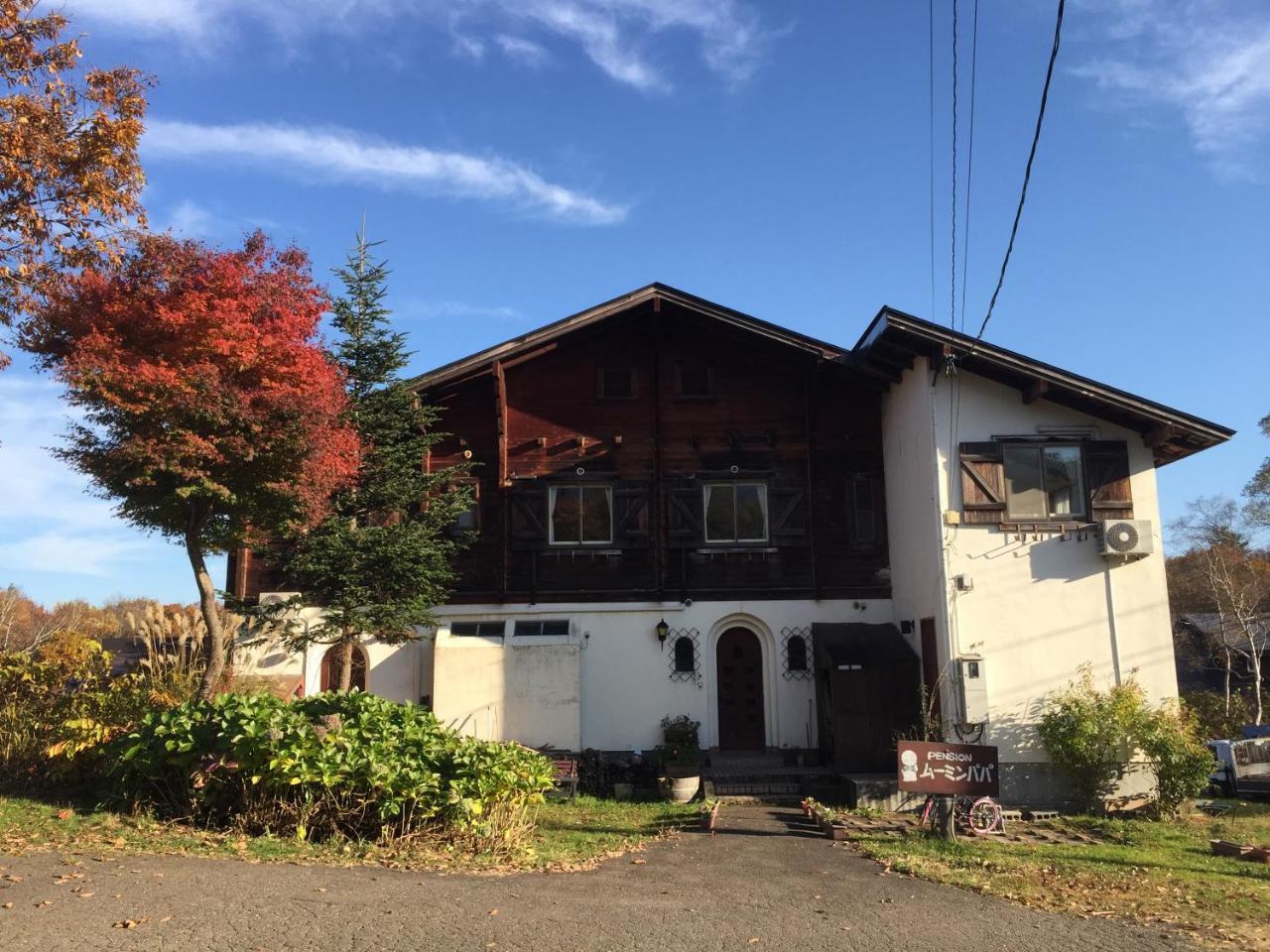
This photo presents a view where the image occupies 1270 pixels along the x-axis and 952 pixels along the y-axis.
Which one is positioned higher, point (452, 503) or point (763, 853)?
point (452, 503)

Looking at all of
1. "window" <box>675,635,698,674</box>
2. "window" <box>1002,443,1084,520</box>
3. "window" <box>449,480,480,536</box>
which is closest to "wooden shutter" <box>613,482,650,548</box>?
"window" <box>675,635,698,674</box>

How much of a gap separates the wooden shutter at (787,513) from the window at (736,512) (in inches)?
6.4

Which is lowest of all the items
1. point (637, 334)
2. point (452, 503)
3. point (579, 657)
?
point (579, 657)

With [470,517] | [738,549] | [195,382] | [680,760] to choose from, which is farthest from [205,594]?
[738,549]

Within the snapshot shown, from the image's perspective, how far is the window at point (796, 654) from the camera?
17.8 m

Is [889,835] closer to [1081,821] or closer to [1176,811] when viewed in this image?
[1081,821]

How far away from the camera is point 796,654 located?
17797 mm

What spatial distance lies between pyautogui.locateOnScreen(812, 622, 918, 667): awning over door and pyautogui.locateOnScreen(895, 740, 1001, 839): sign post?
3.96 m

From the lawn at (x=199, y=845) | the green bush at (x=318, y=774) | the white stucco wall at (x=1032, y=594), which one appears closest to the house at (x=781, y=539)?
the white stucco wall at (x=1032, y=594)

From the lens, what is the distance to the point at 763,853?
11.3 m

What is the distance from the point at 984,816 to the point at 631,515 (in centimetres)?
824

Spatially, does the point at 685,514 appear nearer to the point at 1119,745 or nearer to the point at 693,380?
the point at 693,380

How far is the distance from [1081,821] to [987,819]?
2.17 meters

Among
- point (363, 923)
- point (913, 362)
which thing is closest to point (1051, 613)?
point (913, 362)
